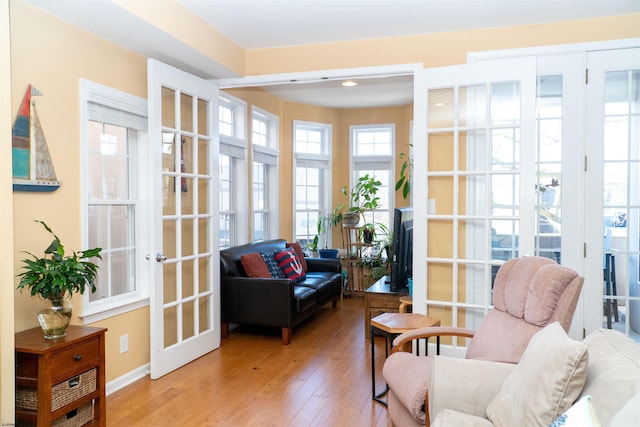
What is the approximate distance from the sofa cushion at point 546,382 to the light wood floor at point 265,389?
124 centimetres

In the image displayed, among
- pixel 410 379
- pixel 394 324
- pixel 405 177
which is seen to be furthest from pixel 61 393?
pixel 405 177

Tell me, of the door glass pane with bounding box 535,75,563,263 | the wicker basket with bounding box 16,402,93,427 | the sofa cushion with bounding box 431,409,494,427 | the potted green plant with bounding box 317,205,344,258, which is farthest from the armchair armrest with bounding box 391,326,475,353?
the potted green plant with bounding box 317,205,344,258

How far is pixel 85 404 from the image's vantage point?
2621 mm

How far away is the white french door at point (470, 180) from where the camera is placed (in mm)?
3426

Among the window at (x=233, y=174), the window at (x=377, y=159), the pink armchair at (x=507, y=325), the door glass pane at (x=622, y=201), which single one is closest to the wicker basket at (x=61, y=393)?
the pink armchair at (x=507, y=325)

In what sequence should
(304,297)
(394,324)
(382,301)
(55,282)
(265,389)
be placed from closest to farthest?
(55,282) → (394,324) → (265,389) → (382,301) → (304,297)

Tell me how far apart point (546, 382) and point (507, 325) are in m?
0.99

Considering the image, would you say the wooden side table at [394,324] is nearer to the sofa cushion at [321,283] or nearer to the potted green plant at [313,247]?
the sofa cushion at [321,283]

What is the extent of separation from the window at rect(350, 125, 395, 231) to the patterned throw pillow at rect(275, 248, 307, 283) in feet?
6.74

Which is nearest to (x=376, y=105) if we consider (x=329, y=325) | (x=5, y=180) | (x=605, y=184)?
(x=329, y=325)

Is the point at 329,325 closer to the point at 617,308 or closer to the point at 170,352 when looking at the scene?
the point at 170,352

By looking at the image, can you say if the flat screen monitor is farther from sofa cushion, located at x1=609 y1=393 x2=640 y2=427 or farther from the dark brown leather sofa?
sofa cushion, located at x1=609 y1=393 x2=640 y2=427

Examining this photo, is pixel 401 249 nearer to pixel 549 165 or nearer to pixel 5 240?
pixel 549 165

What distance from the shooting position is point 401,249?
4188 millimetres
